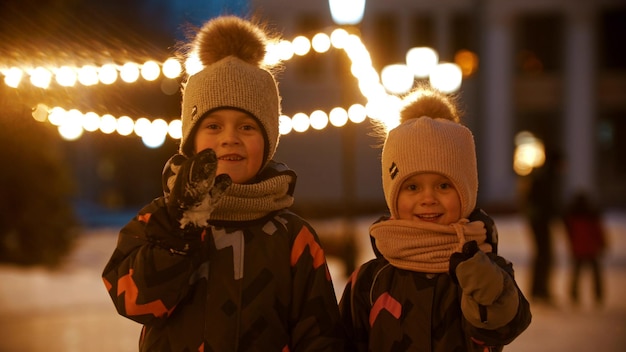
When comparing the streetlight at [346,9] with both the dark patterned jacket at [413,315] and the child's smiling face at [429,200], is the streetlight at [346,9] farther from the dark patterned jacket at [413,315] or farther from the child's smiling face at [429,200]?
the dark patterned jacket at [413,315]

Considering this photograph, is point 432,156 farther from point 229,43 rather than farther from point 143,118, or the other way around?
point 143,118

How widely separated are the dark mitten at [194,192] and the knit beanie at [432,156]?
0.73 metres

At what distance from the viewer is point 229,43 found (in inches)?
111

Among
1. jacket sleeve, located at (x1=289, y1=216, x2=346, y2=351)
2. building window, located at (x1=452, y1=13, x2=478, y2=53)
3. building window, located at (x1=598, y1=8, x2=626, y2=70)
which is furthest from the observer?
building window, located at (x1=598, y1=8, x2=626, y2=70)

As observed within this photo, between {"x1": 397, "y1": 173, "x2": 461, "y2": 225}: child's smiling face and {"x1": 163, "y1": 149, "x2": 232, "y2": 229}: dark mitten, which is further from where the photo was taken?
{"x1": 397, "y1": 173, "x2": 461, "y2": 225}: child's smiling face

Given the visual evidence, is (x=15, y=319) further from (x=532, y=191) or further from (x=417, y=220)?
(x=417, y=220)

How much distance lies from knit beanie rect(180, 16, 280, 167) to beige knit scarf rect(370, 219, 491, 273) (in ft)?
1.70

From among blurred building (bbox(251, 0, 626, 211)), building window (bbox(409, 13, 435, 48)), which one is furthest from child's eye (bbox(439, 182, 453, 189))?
building window (bbox(409, 13, 435, 48))

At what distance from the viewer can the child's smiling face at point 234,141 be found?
8.51ft

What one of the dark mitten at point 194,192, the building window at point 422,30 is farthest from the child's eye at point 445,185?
the building window at point 422,30

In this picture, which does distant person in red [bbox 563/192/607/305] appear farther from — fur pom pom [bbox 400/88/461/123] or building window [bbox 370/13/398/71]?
building window [bbox 370/13/398/71]

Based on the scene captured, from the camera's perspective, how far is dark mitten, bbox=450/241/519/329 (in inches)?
90.4

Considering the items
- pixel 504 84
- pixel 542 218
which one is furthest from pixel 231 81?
pixel 504 84

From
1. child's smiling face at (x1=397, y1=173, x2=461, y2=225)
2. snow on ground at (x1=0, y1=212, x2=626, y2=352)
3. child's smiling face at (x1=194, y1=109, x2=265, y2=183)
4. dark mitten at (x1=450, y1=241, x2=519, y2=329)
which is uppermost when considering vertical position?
child's smiling face at (x1=194, y1=109, x2=265, y2=183)
